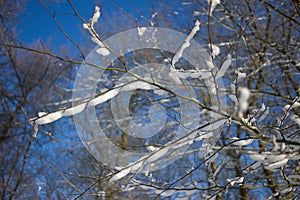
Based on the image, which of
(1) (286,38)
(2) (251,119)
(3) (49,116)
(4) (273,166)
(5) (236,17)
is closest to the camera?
(4) (273,166)

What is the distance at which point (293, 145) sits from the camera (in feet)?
4.10

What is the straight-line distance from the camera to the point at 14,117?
24.4 ft

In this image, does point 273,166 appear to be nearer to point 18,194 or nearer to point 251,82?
point 251,82

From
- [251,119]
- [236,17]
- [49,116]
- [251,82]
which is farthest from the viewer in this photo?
[251,82]

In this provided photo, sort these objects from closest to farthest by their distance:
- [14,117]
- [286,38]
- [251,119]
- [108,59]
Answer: [251,119]
[286,38]
[108,59]
[14,117]

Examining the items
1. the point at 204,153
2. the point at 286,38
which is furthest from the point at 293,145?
the point at 286,38

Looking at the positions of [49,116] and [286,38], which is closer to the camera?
[49,116]

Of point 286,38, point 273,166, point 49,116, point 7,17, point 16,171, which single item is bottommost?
point 273,166

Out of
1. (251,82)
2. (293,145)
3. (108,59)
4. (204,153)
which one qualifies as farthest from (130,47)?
(293,145)

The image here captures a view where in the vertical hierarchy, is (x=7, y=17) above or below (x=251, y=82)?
above

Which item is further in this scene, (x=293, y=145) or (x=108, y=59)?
(x=108, y=59)

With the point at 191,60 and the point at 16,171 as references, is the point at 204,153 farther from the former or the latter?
the point at 16,171

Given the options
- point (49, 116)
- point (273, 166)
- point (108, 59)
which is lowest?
point (273, 166)

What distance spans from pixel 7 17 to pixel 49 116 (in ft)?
20.7
